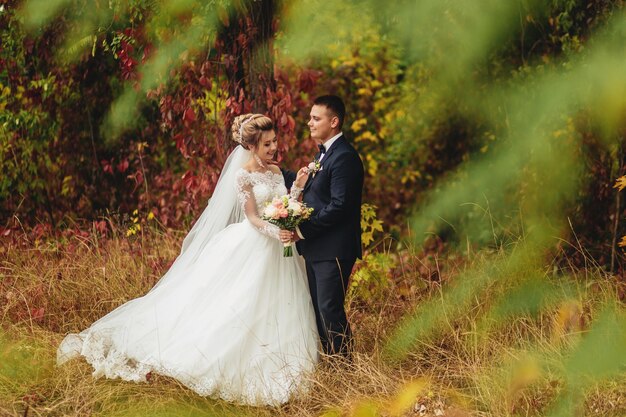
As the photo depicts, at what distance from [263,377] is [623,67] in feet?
8.43

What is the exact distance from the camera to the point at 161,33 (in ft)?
18.6

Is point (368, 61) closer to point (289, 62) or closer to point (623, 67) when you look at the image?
point (289, 62)

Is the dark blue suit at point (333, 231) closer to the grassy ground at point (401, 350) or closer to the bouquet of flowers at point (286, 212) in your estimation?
the bouquet of flowers at point (286, 212)

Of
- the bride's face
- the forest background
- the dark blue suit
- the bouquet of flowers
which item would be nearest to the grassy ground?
the forest background

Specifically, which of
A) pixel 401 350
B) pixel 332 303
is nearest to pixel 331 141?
pixel 332 303

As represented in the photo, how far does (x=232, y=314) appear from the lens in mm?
4234

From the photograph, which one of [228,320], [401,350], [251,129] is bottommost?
[401,350]

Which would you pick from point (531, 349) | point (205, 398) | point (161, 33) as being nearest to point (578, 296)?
point (531, 349)

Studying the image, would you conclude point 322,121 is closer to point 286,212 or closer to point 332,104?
point 332,104

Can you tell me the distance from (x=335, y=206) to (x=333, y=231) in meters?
0.17

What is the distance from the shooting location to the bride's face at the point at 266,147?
4449mm

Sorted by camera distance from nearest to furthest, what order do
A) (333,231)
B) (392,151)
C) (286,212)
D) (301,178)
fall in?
1. (286,212)
2. (333,231)
3. (301,178)
4. (392,151)

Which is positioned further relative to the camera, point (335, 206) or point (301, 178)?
point (301, 178)

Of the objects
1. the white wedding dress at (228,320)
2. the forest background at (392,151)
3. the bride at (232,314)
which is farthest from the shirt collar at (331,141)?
the forest background at (392,151)
